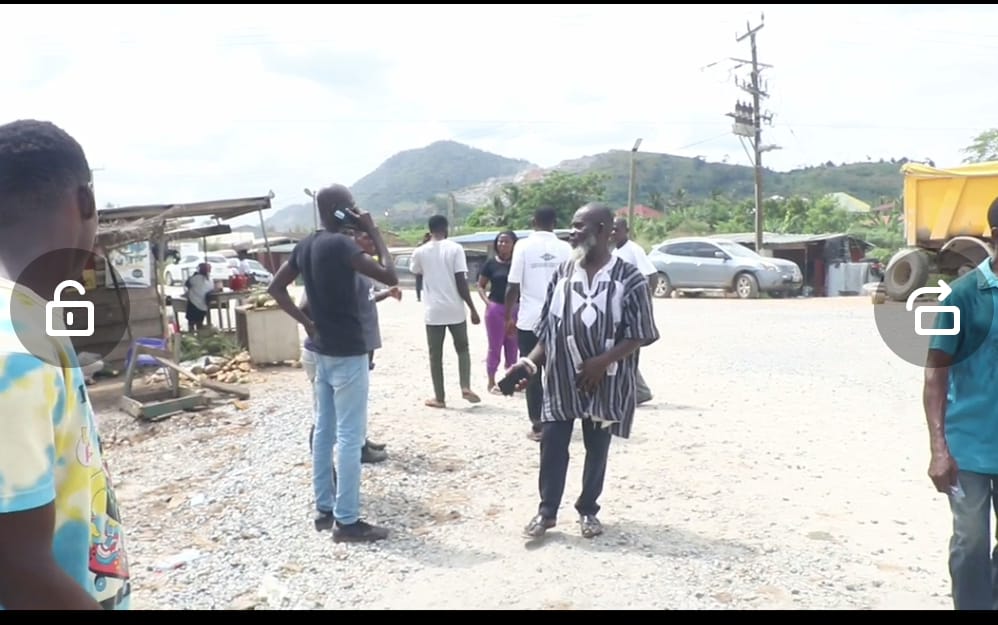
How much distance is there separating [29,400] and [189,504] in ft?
14.0

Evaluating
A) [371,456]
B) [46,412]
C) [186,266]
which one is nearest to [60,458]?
[46,412]

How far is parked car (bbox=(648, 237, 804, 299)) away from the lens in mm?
19625

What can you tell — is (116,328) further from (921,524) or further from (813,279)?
(813,279)

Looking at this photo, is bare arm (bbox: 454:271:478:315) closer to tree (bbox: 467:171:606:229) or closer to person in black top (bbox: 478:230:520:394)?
person in black top (bbox: 478:230:520:394)

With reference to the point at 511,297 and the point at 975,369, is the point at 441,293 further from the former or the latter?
the point at 975,369

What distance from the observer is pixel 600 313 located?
13.1 ft

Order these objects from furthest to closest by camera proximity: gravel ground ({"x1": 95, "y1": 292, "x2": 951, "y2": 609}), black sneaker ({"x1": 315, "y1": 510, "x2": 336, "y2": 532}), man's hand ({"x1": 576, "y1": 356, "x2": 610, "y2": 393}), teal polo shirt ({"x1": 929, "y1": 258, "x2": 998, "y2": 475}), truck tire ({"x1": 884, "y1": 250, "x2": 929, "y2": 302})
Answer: truck tire ({"x1": 884, "y1": 250, "x2": 929, "y2": 302})
black sneaker ({"x1": 315, "y1": 510, "x2": 336, "y2": 532})
man's hand ({"x1": 576, "y1": 356, "x2": 610, "y2": 393})
gravel ground ({"x1": 95, "y1": 292, "x2": 951, "y2": 609})
teal polo shirt ({"x1": 929, "y1": 258, "x2": 998, "y2": 475})

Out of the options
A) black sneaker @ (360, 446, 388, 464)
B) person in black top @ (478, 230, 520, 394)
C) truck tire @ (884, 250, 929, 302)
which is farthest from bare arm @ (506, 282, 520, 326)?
truck tire @ (884, 250, 929, 302)

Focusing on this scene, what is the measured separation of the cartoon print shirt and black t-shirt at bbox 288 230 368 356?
2493 mm

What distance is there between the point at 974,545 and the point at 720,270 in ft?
58.0

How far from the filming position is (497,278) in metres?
7.14

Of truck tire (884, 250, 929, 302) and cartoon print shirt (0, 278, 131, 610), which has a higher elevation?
cartoon print shirt (0, 278, 131, 610)
